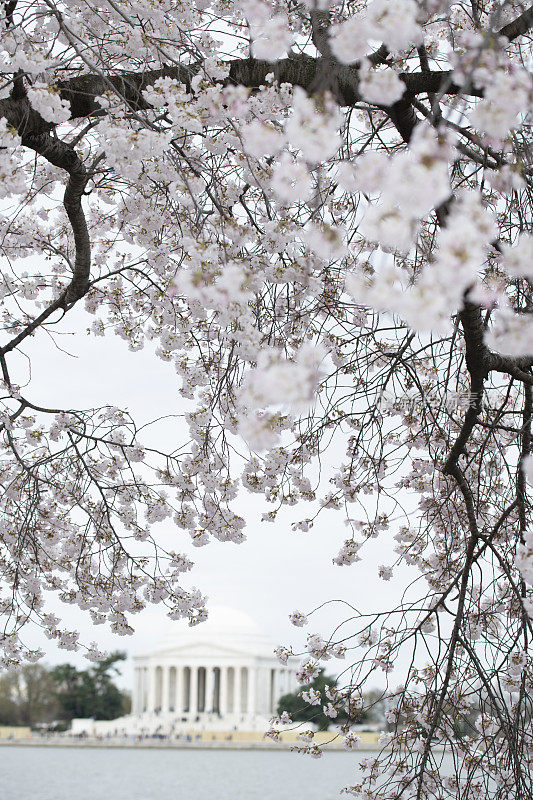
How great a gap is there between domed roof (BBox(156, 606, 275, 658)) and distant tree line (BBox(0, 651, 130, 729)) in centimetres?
558

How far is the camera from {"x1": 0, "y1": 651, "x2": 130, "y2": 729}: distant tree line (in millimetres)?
58125

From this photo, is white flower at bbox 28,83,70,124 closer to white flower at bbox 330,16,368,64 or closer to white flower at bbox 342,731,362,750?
white flower at bbox 330,16,368,64

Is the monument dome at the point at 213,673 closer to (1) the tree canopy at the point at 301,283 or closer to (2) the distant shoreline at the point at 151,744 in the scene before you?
(2) the distant shoreline at the point at 151,744

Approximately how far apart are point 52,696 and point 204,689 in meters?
12.0

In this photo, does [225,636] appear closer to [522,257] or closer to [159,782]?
[159,782]

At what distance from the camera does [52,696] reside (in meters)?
59.7

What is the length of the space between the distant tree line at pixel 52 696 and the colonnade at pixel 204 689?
17.2ft

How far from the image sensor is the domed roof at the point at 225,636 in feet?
208

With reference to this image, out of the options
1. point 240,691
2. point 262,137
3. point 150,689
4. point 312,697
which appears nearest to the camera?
point 262,137

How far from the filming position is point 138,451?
587 cm

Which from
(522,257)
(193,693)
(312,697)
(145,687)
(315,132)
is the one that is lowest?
(312,697)

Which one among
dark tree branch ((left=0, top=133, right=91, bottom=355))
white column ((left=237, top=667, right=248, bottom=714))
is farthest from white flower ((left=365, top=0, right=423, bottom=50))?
white column ((left=237, top=667, right=248, bottom=714))

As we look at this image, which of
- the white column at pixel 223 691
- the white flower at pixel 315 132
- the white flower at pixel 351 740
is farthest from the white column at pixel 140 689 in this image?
the white flower at pixel 315 132

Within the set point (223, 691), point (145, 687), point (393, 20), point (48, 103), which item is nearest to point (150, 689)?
point (145, 687)
